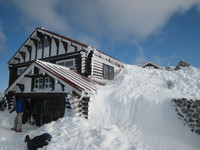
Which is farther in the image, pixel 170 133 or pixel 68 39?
pixel 68 39

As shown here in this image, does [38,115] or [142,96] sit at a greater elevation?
[142,96]

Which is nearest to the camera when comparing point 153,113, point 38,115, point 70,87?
point 153,113

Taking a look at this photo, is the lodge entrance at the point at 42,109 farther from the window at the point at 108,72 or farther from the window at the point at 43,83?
the window at the point at 108,72

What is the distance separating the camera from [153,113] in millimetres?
7453

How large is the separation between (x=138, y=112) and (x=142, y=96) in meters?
1.26

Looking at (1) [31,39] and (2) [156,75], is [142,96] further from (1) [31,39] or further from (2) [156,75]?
(1) [31,39]

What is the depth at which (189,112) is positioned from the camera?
689 cm

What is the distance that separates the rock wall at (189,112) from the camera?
6573mm

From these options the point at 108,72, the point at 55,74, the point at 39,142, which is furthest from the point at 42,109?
the point at 108,72

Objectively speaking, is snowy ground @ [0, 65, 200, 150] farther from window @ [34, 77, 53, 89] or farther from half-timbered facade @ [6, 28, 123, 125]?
window @ [34, 77, 53, 89]

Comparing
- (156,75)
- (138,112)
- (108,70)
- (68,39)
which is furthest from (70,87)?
(156,75)

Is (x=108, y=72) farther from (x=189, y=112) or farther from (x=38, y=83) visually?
(x=189, y=112)

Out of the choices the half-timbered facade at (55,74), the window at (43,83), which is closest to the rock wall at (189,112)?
the half-timbered facade at (55,74)

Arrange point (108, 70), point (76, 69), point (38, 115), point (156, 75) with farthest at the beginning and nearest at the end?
point (108, 70)
point (156, 75)
point (76, 69)
point (38, 115)
